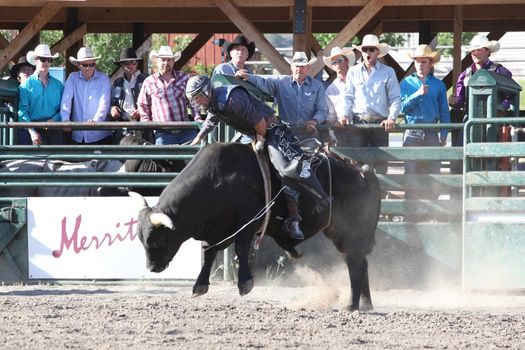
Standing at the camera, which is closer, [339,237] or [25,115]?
[339,237]

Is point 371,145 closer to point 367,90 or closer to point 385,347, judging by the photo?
point 367,90

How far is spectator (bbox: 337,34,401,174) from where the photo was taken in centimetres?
1073

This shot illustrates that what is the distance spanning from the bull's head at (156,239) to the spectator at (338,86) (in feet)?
9.50

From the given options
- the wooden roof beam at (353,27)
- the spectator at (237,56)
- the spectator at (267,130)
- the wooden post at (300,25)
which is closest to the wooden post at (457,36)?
the wooden roof beam at (353,27)

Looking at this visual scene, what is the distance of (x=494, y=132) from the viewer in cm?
1042

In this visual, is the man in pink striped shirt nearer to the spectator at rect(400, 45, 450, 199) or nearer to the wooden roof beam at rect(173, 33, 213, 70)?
the spectator at rect(400, 45, 450, 199)

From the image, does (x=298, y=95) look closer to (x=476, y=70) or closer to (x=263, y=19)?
(x=476, y=70)

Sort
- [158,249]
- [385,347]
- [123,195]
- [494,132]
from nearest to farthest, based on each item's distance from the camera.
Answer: [385,347] → [158,249] → [494,132] → [123,195]

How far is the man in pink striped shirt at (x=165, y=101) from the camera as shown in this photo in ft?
36.8

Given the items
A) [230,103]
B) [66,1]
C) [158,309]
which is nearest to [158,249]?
[158,309]

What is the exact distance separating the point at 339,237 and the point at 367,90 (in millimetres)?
1937

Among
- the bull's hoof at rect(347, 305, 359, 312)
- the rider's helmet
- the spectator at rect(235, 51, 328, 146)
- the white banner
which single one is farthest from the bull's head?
the spectator at rect(235, 51, 328, 146)

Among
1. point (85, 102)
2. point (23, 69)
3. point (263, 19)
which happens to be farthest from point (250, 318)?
point (263, 19)

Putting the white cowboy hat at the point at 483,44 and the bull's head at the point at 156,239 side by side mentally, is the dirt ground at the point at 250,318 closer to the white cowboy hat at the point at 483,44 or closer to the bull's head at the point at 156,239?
the bull's head at the point at 156,239
